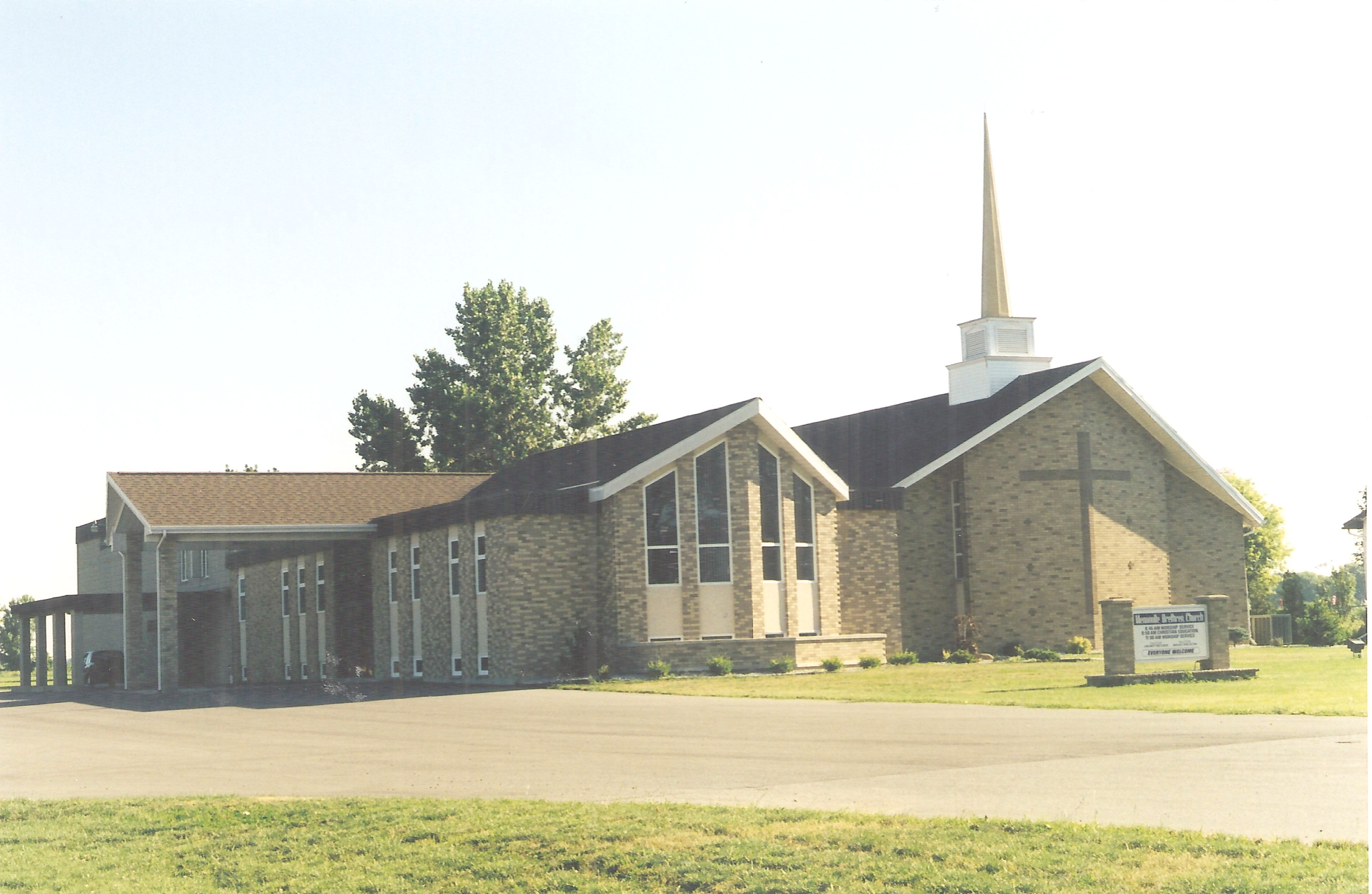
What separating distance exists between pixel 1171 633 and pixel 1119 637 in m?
1.18

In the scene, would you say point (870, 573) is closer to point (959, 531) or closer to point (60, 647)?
point (959, 531)

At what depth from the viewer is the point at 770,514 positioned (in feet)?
102

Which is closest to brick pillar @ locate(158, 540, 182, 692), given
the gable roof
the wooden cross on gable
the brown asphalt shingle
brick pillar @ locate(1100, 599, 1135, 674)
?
the brown asphalt shingle

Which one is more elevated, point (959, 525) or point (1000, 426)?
point (1000, 426)

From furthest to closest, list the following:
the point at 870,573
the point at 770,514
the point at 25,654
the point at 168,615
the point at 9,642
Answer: the point at 9,642, the point at 25,654, the point at 870,573, the point at 168,615, the point at 770,514

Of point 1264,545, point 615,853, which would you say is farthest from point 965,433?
point 1264,545

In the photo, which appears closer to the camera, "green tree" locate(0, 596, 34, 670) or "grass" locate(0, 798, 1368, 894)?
"grass" locate(0, 798, 1368, 894)

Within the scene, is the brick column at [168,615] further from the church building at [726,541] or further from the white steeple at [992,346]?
the white steeple at [992,346]

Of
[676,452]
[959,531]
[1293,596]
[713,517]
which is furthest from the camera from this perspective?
[1293,596]

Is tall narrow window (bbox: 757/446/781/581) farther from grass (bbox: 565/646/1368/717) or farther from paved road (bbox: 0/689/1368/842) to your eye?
paved road (bbox: 0/689/1368/842)

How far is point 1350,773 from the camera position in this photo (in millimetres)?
11258

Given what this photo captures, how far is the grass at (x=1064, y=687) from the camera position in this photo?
18.8 meters

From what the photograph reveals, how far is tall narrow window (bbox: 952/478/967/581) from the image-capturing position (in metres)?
36.9

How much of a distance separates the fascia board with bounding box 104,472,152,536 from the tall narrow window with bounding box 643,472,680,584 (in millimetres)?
11555
